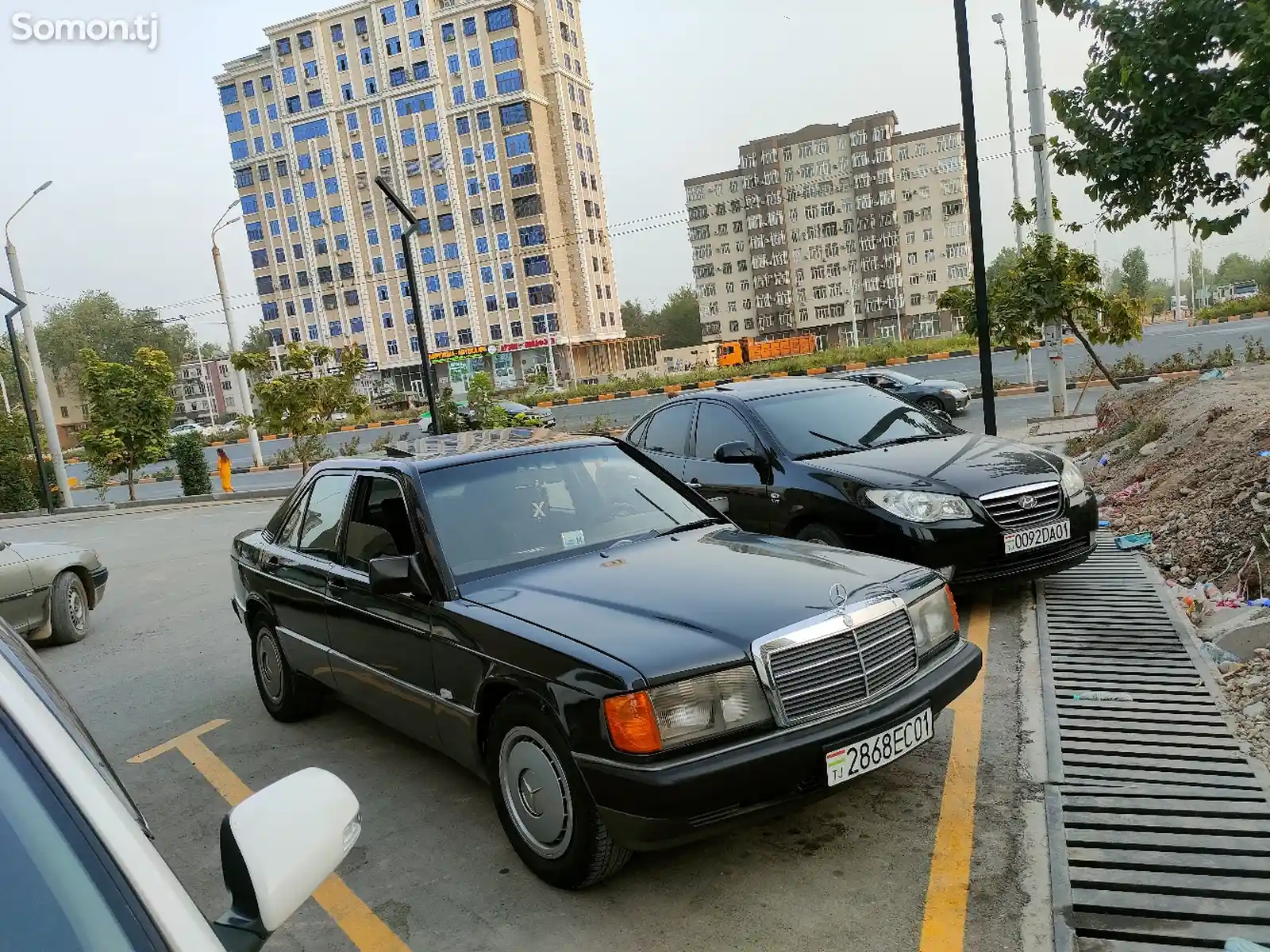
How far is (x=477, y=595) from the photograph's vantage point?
404 centimetres

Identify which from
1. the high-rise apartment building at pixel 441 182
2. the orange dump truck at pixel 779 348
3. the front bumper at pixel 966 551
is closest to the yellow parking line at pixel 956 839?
the front bumper at pixel 966 551

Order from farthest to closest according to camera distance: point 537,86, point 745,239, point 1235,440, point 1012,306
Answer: point 745,239, point 537,86, point 1012,306, point 1235,440

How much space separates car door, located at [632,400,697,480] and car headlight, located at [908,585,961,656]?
377cm

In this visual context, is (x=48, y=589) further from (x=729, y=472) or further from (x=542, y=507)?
(x=542, y=507)

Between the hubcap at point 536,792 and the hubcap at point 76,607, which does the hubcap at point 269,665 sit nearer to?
the hubcap at point 536,792

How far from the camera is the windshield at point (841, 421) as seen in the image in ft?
23.0

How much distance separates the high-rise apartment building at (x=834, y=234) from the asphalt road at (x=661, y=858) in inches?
3615

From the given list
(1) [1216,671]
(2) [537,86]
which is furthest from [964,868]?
(2) [537,86]

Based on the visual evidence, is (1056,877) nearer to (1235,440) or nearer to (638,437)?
(638,437)

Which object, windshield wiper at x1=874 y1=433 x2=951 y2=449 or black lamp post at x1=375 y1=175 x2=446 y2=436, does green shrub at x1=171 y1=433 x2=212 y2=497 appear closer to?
black lamp post at x1=375 y1=175 x2=446 y2=436

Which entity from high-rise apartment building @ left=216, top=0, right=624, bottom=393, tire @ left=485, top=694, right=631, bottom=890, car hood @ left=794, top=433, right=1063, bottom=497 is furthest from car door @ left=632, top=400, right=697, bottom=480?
high-rise apartment building @ left=216, top=0, right=624, bottom=393

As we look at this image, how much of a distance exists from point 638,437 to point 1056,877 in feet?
18.5

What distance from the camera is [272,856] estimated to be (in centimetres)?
151

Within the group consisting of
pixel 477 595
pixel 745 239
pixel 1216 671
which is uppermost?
pixel 745 239
